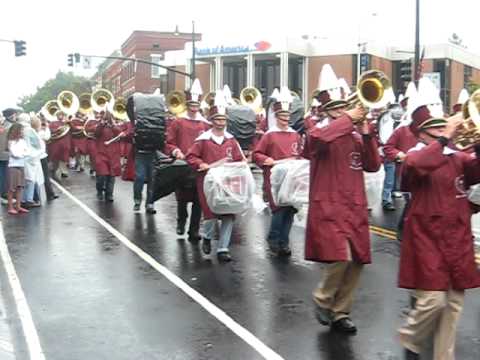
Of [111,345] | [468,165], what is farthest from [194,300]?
[468,165]

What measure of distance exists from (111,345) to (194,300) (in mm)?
1372

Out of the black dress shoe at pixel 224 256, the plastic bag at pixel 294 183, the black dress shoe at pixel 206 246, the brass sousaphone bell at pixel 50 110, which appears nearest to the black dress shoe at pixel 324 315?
the plastic bag at pixel 294 183

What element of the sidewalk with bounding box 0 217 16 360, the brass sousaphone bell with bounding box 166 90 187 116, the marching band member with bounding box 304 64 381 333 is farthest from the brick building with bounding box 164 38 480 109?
the marching band member with bounding box 304 64 381 333

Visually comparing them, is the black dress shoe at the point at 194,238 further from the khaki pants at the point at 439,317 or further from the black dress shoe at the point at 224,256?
the khaki pants at the point at 439,317

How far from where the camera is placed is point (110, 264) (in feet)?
27.8

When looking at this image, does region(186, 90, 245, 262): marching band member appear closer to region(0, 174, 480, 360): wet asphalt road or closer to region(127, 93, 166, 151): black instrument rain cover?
region(0, 174, 480, 360): wet asphalt road

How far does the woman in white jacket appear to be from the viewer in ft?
44.4

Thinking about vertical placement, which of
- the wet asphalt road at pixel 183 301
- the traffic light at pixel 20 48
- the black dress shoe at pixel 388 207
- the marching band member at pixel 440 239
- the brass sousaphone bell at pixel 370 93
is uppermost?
the traffic light at pixel 20 48

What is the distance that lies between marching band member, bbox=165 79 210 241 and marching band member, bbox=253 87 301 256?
1.40 metres

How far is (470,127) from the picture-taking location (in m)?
4.87

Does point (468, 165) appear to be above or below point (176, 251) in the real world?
above

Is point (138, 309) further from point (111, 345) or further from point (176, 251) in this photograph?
point (176, 251)

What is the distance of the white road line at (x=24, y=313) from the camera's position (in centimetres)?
545

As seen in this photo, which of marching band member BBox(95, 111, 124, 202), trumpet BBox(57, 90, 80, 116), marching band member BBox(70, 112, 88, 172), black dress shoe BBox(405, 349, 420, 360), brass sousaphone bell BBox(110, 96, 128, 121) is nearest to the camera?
black dress shoe BBox(405, 349, 420, 360)
